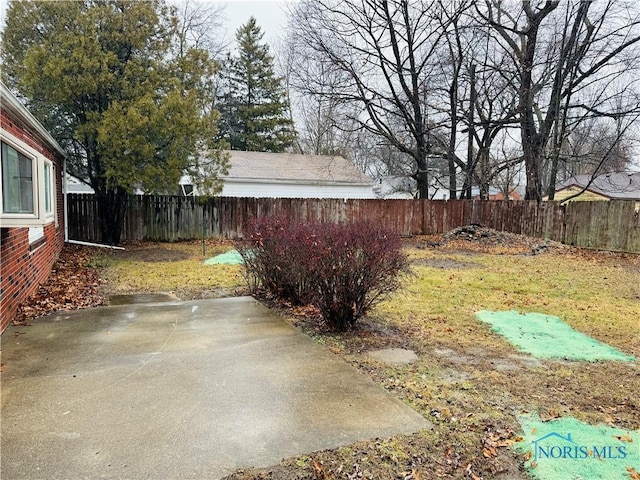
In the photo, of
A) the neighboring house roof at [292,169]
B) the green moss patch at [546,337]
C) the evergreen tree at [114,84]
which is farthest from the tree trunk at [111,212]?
the green moss patch at [546,337]

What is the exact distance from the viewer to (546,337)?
477 cm

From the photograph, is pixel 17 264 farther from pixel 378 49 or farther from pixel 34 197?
pixel 378 49

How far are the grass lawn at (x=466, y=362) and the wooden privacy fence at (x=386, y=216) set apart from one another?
4.18 meters

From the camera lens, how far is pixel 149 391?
3.09 meters

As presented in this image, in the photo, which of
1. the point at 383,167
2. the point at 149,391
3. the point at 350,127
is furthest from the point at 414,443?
the point at 383,167

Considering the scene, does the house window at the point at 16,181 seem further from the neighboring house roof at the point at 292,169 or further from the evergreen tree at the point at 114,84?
the neighboring house roof at the point at 292,169

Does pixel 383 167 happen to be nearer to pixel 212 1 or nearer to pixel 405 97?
pixel 405 97

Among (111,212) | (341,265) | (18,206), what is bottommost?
(341,265)

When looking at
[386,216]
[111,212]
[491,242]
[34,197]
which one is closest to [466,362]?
[34,197]

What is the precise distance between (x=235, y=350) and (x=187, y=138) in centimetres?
932

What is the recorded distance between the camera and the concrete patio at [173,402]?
2287 millimetres

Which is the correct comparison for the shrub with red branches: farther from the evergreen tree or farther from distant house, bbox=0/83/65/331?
the evergreen tree

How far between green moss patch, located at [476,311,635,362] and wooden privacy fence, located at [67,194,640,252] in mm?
6281
